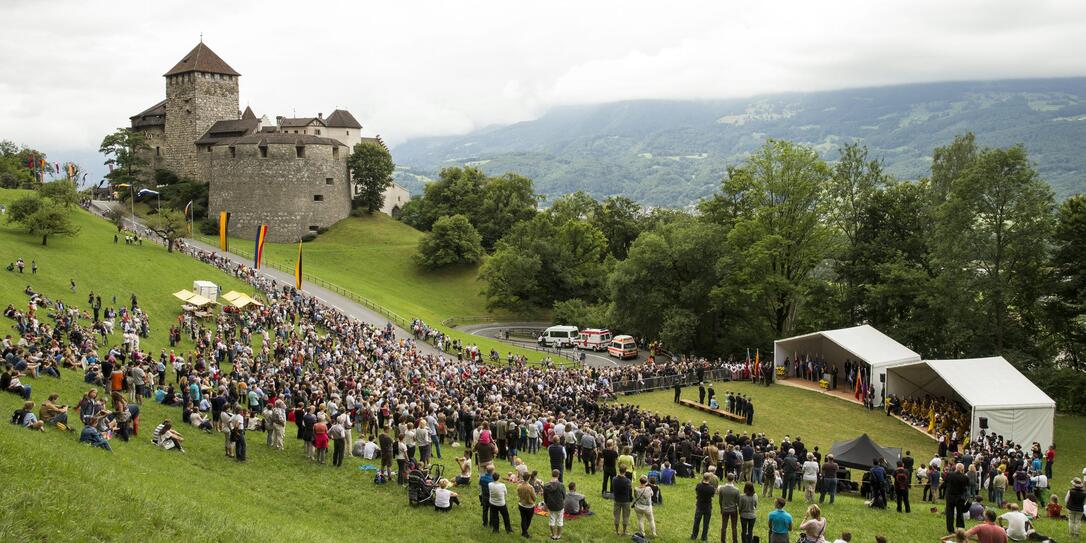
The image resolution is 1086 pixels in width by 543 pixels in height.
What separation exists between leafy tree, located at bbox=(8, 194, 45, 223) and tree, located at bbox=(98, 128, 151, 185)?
38.2m

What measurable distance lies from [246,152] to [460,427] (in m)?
58.4

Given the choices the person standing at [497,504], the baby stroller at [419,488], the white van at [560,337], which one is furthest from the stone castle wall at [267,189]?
the person standing at [497,504]

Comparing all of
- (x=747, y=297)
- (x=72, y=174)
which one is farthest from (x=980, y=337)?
(x=72, y=174)

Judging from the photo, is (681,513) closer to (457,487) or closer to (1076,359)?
(457,487)

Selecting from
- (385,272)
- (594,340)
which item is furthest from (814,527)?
(385,272)

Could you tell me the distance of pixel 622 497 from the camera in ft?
42.3

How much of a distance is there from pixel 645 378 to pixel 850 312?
53.0 feet

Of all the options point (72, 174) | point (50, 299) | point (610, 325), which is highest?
point (72, 174)

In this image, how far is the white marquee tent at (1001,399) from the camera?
24.0 m

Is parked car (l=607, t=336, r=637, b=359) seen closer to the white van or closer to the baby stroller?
the white van

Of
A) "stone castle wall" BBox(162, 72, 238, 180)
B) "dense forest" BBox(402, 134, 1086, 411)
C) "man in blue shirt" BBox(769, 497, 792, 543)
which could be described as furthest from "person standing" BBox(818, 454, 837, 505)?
"stone castle wall" BBox(162, 72, 238, 180)

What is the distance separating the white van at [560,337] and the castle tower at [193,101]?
47982 millimetres

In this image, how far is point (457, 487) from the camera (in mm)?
15227

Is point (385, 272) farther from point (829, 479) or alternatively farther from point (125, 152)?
point (829, 479)
